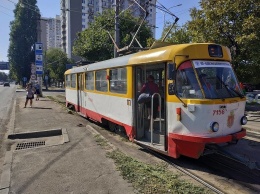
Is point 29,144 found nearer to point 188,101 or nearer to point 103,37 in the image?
point 188,101

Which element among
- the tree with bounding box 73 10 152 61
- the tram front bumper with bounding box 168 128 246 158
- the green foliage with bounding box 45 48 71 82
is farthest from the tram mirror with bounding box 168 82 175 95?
the green foliage with bounding box 45 48 71 82

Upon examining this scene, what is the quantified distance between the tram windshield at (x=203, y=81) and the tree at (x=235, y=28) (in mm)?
8306

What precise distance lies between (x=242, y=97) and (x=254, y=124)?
6530 millimetres

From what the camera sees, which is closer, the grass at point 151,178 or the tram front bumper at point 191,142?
the grass at point 151,178

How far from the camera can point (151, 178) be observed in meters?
5.43

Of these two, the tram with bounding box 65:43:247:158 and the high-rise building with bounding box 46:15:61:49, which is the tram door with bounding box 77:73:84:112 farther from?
the high-rise building with bounding box 46:15:61:49

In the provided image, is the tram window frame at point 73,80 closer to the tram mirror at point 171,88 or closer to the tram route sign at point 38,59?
the tram mirror at point 171,88

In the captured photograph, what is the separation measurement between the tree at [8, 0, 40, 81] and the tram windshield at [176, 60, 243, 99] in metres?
55.9

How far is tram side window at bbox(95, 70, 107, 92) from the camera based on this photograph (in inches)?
387

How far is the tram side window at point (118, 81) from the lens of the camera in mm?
8203

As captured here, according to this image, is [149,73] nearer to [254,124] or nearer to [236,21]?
[254,124]

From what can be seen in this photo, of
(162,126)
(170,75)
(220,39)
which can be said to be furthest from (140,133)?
(220,39)

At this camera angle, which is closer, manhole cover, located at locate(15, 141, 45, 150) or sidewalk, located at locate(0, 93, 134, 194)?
sidewalk, located at locate(0, 93, 134, 194)

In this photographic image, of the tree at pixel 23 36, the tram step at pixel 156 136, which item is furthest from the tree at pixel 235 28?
the tree at pixel 23 36
